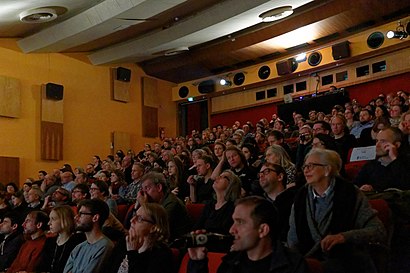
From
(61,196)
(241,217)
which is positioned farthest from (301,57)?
(241,217)

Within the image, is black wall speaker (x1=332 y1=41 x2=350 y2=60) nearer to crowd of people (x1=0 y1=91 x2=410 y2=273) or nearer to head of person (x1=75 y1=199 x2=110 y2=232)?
crowd of people (x1=0 y1=91 x2=410 y2=273)

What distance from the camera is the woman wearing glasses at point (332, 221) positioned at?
156cm

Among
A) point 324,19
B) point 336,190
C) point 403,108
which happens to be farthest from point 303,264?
point 324,19

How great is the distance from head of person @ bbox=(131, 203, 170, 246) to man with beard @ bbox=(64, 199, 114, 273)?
37 centimetres

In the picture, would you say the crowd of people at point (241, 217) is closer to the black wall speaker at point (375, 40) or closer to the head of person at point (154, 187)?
the head of person at point (154, 187)

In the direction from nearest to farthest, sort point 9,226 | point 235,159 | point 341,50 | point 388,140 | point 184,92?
point 388,140, point 235,159, point 9,226, point 341,50, point 184,92

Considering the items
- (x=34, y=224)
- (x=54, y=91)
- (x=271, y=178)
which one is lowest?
(x=34, y=224)

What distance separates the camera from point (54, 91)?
730cm

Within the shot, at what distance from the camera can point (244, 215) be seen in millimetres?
1420

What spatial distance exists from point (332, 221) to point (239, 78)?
6.94m

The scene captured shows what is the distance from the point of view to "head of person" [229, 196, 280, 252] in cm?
141

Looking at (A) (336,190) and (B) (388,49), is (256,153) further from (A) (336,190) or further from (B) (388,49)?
(B) (388,49)

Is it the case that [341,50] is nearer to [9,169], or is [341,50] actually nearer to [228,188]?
[9,169]

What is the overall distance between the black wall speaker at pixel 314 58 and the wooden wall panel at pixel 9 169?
431 centimetres
